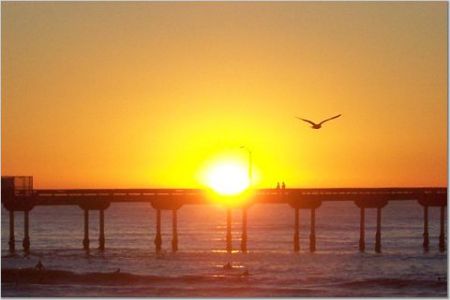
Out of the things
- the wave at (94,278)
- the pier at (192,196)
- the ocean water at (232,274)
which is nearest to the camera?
the ocean water at (232,274)

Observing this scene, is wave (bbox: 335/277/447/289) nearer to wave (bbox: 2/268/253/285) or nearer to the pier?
wave (bbox: 2/268/253/285)

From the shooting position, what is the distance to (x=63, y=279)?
47906mm

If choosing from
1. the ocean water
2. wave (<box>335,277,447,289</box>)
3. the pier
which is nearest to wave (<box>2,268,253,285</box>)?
the ocean water

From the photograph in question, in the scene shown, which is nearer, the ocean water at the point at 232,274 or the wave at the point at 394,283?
the ocean water at the point at 232,274

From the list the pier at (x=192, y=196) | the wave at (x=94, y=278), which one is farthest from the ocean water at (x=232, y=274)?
the pier at (x=192, y=196)

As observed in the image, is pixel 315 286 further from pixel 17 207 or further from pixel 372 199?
pixel 17 207

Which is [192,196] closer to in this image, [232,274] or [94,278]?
[232,274]

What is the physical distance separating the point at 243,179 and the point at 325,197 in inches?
210

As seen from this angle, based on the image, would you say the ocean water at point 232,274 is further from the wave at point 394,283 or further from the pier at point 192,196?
the pier at point 192,196

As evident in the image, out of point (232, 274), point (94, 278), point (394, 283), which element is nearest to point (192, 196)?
point (232, 274)

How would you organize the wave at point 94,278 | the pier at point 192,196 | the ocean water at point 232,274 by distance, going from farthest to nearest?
the pier at point 192,196
the wave at point 94,278
the ocean water at point 232,274

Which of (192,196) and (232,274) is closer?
(232,274)

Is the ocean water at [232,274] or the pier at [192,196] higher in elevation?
the pier at [192,196]

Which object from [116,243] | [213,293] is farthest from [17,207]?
[116,243]
